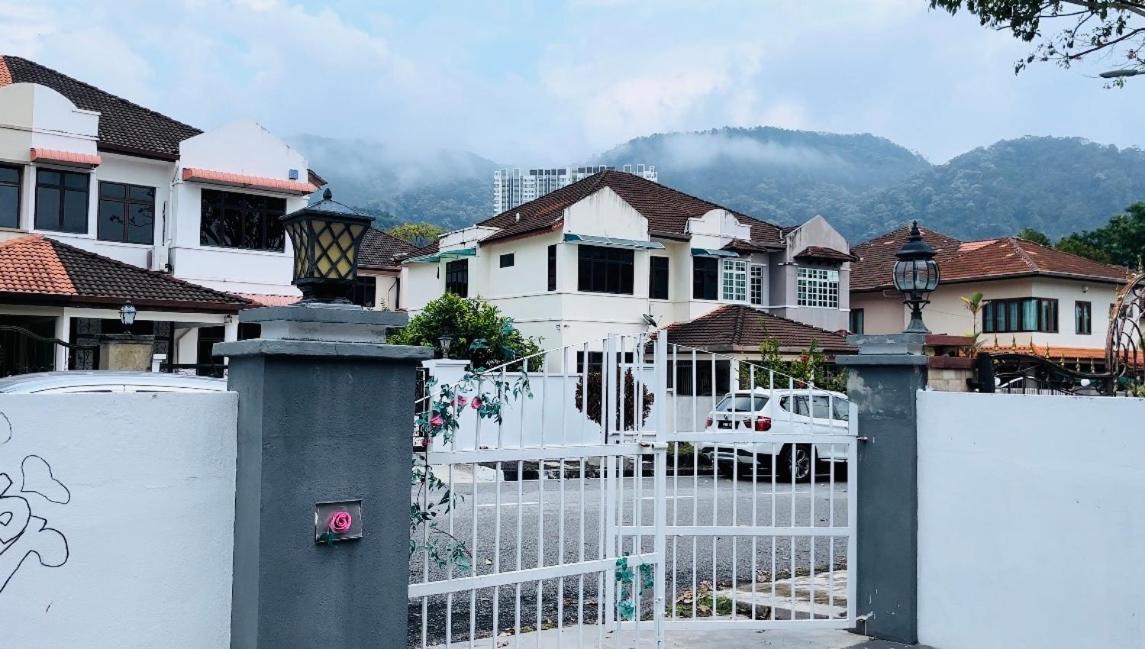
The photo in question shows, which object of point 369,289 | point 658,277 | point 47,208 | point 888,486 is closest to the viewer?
point 888,486

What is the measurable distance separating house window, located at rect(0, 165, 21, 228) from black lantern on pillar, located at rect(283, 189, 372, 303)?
19481 mm

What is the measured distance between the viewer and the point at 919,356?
21.6 ft

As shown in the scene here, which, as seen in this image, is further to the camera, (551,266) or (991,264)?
(991,264)

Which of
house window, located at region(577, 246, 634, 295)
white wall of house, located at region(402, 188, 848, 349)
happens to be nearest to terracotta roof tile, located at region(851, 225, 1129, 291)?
white wall of house, located at region(402, 188, 848, 349)

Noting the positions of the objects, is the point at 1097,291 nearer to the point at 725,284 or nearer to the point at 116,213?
the point at 725,284

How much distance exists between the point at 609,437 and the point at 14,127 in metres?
19.3

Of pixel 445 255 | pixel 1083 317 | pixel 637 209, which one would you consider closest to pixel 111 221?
pixel 445 255

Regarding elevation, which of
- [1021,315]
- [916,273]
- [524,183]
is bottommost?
[916,273]

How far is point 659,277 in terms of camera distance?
29.2m

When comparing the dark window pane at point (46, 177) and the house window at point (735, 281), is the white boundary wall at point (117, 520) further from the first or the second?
the house window at point (735, 281)

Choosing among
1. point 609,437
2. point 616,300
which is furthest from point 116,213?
point 609,437

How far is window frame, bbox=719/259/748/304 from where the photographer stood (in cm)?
2964

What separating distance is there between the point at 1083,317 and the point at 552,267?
20073 mm

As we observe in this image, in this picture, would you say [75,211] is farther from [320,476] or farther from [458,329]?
[320,476]
